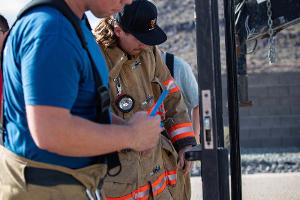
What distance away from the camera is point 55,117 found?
1858 millimetres

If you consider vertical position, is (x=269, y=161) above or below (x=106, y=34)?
below

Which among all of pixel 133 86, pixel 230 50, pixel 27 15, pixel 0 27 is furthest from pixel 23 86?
pixel 0 27

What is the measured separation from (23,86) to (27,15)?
246 mm

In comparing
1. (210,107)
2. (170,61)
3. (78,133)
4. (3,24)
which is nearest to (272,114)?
Answer: (170,61)

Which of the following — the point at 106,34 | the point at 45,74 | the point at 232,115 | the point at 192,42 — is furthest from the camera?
the point at 192,42

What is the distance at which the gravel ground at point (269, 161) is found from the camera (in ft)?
27.0

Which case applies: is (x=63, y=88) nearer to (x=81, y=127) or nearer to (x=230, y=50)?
(x=81, y=127)

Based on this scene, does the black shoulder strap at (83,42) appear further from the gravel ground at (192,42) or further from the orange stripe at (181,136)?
the gravel ground at (192,42)

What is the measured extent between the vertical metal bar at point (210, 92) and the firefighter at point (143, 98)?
2.31 ft

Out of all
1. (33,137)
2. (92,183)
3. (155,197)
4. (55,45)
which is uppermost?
(55,45)

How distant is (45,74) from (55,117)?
0.13 m

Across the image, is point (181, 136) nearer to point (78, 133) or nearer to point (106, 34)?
point (106, 34)

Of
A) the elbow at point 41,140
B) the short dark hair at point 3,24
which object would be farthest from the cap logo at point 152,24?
the elbow at point 41,140

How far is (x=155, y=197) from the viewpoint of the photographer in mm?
2896
